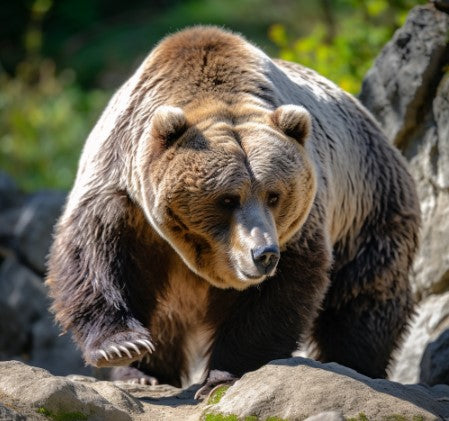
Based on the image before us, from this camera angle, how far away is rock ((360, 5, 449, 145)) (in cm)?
814

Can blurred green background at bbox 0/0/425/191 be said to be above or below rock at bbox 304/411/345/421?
below

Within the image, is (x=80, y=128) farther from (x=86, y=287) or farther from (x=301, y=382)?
(x=301, y=382)

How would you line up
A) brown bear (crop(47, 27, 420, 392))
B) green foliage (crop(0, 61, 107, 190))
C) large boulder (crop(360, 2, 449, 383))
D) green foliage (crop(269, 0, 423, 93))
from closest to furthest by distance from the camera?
brown bear (crop(47, 27, 420, 392)) < large boulder (crop(360, 2, 449, 383)) < green foliage (crop(269, 0, 423, 93)) < green foliage (crop(0, 61, 107, 190))

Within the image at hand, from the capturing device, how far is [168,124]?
5.60 meters

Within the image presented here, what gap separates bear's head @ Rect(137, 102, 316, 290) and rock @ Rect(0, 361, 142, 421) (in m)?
1.08

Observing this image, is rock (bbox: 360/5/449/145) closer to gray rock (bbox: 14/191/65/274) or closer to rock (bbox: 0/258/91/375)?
gray rock (bbox: 14/191/65/274)

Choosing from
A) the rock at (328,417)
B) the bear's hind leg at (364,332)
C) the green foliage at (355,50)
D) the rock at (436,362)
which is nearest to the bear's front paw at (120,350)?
the rock at (328,417)

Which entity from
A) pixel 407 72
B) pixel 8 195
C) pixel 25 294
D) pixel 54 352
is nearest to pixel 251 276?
pixel 407 72

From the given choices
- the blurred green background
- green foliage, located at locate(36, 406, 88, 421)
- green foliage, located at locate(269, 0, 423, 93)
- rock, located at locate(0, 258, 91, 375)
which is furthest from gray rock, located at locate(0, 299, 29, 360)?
green foliage, located at locate(36, 406, 88, 421)

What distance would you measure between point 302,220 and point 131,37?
12.7 metres

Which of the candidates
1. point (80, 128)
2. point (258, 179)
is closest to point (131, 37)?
point (80, 128)

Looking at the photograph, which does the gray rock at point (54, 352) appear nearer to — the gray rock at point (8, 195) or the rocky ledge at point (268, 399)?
the gray rock at point (8, 195)

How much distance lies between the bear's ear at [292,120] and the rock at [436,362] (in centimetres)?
207

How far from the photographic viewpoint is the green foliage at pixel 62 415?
4.60m
